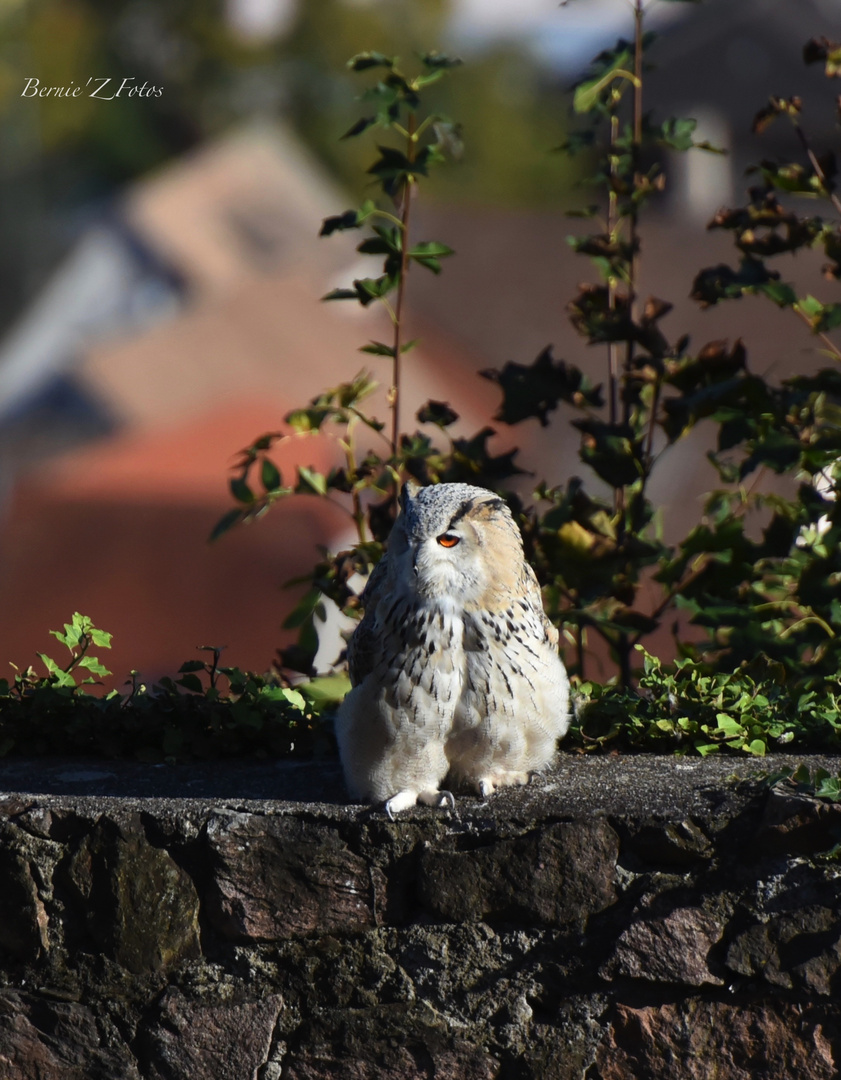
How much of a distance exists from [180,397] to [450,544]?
1108cm

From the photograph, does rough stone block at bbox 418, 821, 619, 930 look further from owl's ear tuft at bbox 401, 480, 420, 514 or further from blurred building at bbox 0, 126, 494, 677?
blurred building at bbox 0, 126, 494, 677

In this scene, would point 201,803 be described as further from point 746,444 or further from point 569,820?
point 746,444

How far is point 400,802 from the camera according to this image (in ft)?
7.64

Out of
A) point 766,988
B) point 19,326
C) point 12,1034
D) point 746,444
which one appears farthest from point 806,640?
point 19,326

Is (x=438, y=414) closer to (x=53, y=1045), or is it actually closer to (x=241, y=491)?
(x=241, y=491)

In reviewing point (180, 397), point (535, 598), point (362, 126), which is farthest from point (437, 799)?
point (180, 397)

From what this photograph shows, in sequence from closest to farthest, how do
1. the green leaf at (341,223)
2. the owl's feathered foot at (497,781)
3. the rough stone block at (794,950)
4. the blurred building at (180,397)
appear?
the rough stone block at (794,950), the owl's feathered foot at (497,781), the green leaf at (341,223), the blurred building at (180,397)

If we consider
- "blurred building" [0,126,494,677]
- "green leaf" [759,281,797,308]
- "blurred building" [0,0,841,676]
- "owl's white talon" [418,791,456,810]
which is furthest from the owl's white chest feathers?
"blurred building" [0,0,841,676]

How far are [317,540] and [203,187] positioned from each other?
913cm

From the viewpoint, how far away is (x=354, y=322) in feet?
43.3

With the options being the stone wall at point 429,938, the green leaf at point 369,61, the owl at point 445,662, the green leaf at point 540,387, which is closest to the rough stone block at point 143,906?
the stone wall at point 429,938

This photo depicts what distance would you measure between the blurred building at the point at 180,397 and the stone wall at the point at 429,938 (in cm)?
449

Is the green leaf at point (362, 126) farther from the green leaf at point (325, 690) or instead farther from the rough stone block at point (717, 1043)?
the rough stone block at point (717, 1043)

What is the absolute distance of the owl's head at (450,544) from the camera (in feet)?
7.44
